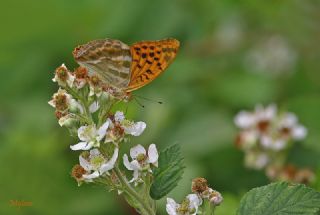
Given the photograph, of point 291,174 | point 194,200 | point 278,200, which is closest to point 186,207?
point 194,200

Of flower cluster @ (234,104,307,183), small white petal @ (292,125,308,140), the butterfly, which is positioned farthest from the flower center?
the butterfly

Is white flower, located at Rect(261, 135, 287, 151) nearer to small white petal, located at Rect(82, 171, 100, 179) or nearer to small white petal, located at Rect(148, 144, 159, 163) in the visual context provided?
small white petal, located at Rect(148, 144, 159, 163)

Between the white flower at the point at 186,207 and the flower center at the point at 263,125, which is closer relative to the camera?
the white flower at the point at 186,207

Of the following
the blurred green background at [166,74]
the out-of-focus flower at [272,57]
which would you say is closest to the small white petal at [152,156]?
the blurred green background at [166,74]

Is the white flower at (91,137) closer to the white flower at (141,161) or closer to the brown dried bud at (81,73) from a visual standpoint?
the white flower at (141,161)

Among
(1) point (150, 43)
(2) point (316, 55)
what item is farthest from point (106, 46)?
(2) point (316, 55)

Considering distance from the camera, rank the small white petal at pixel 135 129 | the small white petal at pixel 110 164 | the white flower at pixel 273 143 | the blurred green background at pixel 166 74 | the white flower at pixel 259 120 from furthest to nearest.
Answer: the blurred green background at pixel 166 74 → the white flower at pixel 259 120 → the white flower at pixel 273 143 → the small white petal at pixel 135 129 → the small white petal at pixel 110 164
